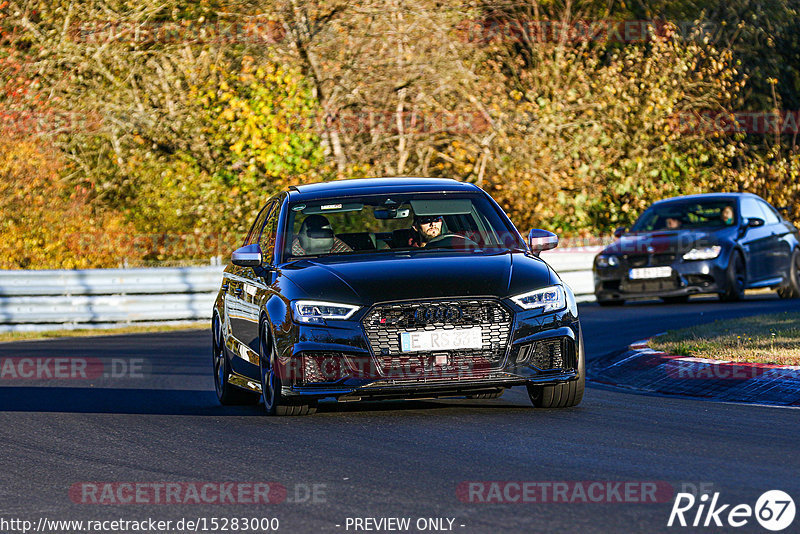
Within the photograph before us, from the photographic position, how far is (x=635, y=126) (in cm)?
3438

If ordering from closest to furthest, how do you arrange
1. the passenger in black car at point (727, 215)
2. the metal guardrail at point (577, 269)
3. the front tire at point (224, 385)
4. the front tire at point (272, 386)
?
the front tire at point (272, 386), the front tire at point (224, 385), the passenger in black car at point (727, 215), the metal guardrail at point (577, 269)

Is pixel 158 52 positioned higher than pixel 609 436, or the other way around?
pixel 158 52

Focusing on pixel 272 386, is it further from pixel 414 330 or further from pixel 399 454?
pixel 399 454

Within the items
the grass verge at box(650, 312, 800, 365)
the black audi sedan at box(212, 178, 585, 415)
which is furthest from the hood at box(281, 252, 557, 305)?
the grass verge at box(650, 312, 800, 365)

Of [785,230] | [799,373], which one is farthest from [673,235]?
[799,373]

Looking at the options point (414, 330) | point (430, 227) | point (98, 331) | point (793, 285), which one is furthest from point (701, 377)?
point (98, 331)

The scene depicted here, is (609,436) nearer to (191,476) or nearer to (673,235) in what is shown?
(191,476)

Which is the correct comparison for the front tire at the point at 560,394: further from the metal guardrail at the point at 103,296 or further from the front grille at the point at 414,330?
the metal guardrail at the point at 103,296

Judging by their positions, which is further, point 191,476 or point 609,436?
point 609,436

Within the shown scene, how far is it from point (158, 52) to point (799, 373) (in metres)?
20.1

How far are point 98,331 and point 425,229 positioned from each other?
520 inches

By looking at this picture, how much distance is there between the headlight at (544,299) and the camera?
9.28 metres

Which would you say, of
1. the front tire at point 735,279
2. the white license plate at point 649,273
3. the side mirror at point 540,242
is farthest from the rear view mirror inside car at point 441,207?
the front tire at point 735,279

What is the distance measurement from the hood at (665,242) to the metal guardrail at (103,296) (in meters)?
6.46
